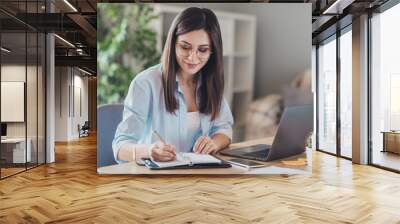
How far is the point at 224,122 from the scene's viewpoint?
6.28 metres

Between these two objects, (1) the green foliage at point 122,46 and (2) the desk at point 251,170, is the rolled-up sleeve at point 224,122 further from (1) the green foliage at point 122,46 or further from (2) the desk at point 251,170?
(1) the green foliage at point 122,46

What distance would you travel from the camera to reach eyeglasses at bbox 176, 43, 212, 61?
20.3 ft

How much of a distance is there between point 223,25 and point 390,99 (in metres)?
3.30

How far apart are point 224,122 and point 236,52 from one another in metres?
1.15

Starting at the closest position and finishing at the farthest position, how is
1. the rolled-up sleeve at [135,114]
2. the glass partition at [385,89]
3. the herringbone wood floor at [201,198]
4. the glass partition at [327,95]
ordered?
the herringbone wood floor at [201,198] → the rolled-up sleeve at [135,114] → the glass partition at [385,89] → the glass partition at [327,95]

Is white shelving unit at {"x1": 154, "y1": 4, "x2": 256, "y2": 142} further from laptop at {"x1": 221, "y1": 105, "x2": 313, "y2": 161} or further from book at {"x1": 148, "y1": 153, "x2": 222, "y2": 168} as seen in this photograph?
book at {"x1": 148, "y1": 153, "x2": 222, "y2": 168}

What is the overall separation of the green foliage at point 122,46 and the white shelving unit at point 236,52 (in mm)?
202

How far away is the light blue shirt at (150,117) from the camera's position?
616 centimetres

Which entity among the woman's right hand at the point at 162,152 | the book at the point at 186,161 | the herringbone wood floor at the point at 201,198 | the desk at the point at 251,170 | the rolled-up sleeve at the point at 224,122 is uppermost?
the rolled-up sleeve at the point at 224,122

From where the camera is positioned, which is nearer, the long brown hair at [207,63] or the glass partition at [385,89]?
the long brown hair at [207,63]

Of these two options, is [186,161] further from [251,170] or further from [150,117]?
[251,170]

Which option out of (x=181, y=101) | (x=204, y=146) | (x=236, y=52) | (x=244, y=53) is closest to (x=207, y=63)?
(x=236, y=52)

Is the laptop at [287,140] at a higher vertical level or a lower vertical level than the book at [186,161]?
higher

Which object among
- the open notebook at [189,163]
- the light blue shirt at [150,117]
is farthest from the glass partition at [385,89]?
the light blue shirt at [150,117]
